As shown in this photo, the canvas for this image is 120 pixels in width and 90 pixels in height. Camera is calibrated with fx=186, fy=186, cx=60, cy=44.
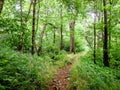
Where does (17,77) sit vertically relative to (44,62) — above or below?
above

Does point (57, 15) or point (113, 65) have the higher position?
point (57, 15)

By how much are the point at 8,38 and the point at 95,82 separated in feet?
19.1

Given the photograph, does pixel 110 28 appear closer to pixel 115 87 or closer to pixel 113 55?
pixel 113 55

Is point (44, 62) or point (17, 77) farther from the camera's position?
point (44, 62)

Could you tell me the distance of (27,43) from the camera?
14398 millimetres

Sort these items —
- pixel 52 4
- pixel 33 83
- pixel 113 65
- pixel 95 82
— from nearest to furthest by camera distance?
pixel 33 83 < pixel 95 82 < pixel 113 65 < pixel 52 4

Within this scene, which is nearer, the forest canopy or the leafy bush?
the leafy bush

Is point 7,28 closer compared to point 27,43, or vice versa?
point 7,28

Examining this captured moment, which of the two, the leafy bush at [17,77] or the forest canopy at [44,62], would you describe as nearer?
the leafy bush at [17,77]

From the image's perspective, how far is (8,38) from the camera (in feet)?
36.4

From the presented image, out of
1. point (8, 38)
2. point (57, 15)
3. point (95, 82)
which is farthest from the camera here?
point (57, 15)

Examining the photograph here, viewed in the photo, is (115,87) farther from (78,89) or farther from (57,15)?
(57,15)

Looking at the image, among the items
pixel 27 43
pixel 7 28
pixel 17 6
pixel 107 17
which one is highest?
pixel 17 6

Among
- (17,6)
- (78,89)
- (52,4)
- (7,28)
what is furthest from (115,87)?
(52,4)
